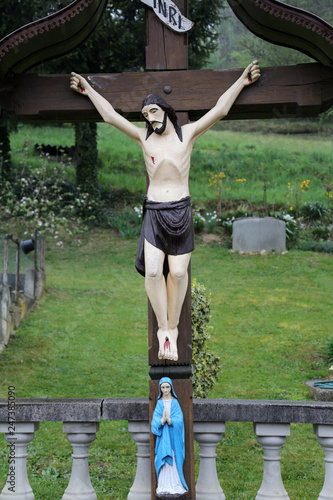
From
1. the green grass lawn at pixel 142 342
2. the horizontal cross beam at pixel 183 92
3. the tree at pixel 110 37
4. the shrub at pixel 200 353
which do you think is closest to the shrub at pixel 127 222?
the green grass lawn at pixel 142 342

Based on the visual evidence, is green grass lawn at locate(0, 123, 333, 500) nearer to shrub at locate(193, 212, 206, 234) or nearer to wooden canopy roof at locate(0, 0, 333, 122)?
shrub at locate(193, 212, 206, 234)

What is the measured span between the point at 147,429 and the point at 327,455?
1145mm

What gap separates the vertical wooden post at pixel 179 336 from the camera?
12.8 ft

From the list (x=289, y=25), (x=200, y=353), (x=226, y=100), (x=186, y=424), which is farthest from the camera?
(x=200, y=353)

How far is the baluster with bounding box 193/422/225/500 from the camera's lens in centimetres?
397

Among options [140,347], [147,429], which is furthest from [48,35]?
[140,347]

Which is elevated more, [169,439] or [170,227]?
[170,227]

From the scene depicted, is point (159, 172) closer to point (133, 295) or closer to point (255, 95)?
point (255, 95)

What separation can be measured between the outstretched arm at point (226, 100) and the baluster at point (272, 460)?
1.97 meters

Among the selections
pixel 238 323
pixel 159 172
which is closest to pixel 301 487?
pixel 159 172

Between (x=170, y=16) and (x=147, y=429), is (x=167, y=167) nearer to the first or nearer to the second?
(x=170, y=16)

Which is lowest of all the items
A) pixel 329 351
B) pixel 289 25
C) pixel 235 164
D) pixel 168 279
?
pixel 329 351

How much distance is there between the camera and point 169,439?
377cm

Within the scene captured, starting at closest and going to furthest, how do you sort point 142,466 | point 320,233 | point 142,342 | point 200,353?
point 142,466, point 200,353, point 142,342, point 320,233
